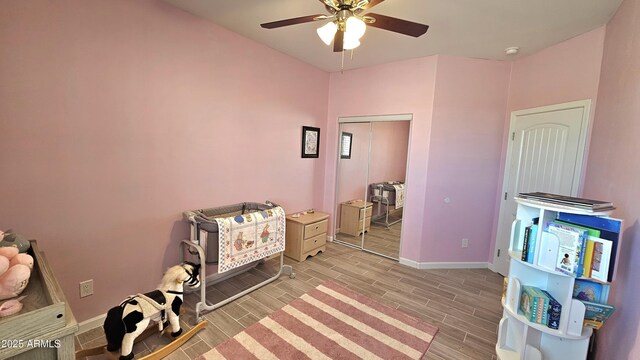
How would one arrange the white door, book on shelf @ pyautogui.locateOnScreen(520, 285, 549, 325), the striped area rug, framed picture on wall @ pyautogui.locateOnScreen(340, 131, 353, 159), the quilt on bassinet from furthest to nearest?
framed picture on wall @ pyautogui.locateOnScreen(340, 131, 353, 159), the white door, the quilt on bassinet, the striped area rug, book on shelf @ pyautogui.locateOnScreen(520, 285, 549, 325)

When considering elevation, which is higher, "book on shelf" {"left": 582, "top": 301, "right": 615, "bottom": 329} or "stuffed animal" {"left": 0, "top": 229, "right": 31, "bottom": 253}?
"stuffed animal" {"left": 0, "top": 229, "right": 31, "bottom": 253}

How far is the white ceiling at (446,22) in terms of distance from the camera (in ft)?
6.53

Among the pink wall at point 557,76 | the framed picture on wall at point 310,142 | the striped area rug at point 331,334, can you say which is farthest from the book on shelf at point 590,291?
the framed picture on wall at point 310,142

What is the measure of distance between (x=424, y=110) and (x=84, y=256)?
11.8 feet

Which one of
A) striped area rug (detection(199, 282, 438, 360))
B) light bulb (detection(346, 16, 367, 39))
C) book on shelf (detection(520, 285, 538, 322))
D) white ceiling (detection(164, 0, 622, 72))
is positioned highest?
white ceiling (detection(164, 0, 622, 72))

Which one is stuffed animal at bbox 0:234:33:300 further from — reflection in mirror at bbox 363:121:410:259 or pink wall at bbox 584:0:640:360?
reflection in mirror at bbox 363:121:410:259

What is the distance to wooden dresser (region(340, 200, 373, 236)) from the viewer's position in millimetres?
3904

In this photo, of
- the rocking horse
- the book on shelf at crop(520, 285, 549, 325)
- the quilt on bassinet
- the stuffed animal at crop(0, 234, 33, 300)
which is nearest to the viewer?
the stuffed animal at crop(0, 234, 33, 300)

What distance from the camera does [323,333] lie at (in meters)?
2.06

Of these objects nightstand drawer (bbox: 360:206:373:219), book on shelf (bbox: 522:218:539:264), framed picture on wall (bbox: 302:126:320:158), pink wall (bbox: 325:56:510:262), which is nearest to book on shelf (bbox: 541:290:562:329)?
book on shelf (bbox: 522:218:539:264)

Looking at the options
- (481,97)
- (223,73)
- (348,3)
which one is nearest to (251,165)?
(223,73)

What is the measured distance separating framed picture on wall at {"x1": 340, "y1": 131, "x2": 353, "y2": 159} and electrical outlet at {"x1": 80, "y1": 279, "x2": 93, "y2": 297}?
3163 mm

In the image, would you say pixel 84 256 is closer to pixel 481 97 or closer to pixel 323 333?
pixel 323 333

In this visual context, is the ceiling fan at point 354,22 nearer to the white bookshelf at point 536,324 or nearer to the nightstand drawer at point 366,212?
the white bookshelf at point 536,324
